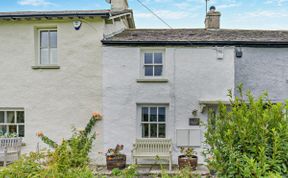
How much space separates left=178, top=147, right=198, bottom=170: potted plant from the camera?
29.5ft

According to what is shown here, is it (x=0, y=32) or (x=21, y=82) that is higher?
(x=0, y=32)

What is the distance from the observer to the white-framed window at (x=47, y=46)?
10547mm

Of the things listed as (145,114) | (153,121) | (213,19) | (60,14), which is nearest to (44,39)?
(60,14)

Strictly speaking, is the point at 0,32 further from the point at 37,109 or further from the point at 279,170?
the point at 279,170

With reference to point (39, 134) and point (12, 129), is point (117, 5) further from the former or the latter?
point (12, 129)

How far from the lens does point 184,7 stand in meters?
14.6

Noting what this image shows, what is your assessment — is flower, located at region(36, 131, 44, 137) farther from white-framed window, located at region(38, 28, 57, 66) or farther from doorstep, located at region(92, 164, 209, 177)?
white-framed window, located at region(38, 28, 57, 66)

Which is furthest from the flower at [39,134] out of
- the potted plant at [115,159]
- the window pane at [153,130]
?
the window pane at [153,130]

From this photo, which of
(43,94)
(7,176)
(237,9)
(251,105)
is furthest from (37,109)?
(237,9)

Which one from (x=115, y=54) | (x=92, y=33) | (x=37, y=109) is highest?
(x=92, y=33)

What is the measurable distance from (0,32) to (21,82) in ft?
7.28

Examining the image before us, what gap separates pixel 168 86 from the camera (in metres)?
9.88

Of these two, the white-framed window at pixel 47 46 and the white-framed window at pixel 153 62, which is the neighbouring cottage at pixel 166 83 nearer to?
the white-framed window at pixel 153 62

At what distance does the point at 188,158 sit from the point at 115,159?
2.60 meters
